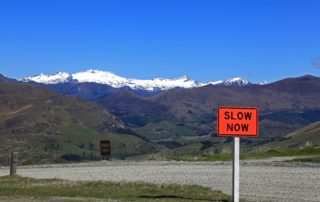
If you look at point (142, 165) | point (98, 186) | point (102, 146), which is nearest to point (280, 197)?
point (98, 186)

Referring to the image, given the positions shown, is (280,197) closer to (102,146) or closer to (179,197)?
(179,197)

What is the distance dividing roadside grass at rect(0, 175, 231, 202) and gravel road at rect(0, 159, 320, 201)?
156cm

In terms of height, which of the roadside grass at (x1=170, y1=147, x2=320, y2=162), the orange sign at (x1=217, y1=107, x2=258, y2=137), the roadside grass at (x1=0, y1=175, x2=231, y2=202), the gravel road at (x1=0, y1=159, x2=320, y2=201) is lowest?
the roadside grass at (x1=0, y1=175, x2=231, y2=202)

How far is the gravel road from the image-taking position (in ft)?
82.0

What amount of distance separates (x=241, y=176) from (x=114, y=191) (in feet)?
31.1

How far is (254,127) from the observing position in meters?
19.1

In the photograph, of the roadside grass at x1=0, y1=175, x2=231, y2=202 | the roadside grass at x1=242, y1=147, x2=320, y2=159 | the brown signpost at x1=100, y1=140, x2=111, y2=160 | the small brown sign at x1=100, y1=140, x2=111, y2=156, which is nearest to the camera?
the roadside grass at x1=0, y1=175, x2=231, y2=202

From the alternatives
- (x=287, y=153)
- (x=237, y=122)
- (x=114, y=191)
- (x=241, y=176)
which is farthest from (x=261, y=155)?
Answer: (x=237, y=122)

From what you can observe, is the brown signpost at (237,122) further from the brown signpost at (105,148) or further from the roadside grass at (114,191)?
the brown signpost at (105,148)

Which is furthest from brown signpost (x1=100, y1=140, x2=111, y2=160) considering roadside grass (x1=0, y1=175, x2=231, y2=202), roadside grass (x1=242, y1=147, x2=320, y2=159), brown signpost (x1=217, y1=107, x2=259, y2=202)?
brown signpost (x1=217, y1=107, x2=259, y2=202)

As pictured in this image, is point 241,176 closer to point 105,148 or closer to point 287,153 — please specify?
point 287,153

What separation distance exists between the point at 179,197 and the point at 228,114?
583 centimetres

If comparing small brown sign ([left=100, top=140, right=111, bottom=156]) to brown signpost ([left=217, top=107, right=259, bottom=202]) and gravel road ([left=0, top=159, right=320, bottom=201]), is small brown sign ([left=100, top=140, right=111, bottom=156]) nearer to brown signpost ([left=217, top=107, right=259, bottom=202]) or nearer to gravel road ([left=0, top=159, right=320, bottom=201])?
gravel road ([left=0, top=159, right=320, bottom=201])

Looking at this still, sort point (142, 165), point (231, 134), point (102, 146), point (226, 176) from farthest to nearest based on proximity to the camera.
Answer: point (102, 146) < point (142, 165) < point (226, 176) < point (231, 134)
